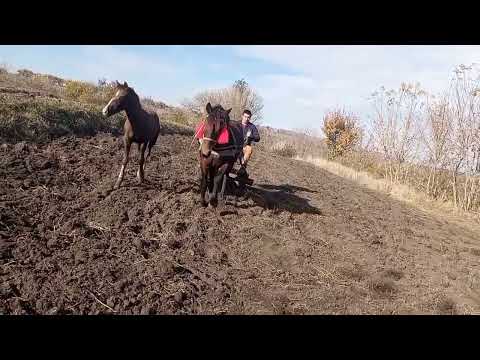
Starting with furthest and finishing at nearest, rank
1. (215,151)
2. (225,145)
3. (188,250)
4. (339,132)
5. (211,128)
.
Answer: (339,132), (225,145), (215,151), (211,128), (188,250)

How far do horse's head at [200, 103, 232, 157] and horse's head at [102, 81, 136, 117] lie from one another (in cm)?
182

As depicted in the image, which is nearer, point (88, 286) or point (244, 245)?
point (88, 286)

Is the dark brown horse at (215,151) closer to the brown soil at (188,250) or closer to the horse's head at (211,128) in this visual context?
the horse's head at (211,128)

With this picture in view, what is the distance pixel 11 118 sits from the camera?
1016 centimetres

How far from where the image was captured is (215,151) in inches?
302

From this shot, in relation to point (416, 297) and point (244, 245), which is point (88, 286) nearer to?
point (244, 245)

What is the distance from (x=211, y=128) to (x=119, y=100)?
203cm

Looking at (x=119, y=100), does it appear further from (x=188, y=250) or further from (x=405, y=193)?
(x=405, y=193)

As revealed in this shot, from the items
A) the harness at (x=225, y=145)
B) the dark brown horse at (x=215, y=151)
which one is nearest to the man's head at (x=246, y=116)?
the dark brown horse at (x=215, y=151)

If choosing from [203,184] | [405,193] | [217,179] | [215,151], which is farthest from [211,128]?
[405,193]

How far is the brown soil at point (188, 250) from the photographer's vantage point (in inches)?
190

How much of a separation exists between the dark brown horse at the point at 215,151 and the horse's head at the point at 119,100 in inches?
68.4
